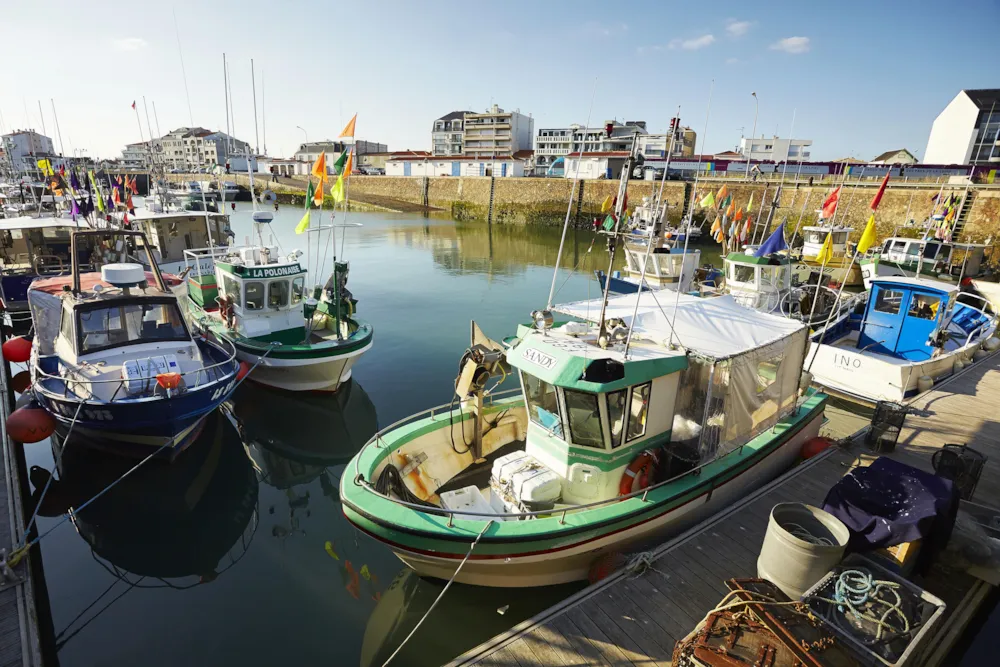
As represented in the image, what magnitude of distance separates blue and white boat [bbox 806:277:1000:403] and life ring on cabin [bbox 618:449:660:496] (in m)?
7.73

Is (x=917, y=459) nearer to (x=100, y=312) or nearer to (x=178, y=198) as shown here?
(x=100, y=312)

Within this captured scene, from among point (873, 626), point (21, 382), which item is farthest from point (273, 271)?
point (873, 626)

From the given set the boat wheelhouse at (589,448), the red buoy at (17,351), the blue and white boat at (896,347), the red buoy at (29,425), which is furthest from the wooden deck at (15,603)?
the blue and white boat at (896,347)

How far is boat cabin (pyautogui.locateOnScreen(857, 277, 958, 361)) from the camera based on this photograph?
487 inches

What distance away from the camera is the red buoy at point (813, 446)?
29.8ft

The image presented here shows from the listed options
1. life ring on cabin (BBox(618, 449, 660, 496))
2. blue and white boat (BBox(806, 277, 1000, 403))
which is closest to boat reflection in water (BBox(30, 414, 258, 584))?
life ring on cabin (BBox(618, 449, 660, 496))

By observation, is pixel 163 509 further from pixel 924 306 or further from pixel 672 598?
pixel 924 306

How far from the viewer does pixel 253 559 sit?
25.5ft

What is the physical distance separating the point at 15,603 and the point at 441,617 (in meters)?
4.87

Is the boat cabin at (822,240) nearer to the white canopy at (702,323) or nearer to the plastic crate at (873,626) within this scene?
the white canopy at (702,323)

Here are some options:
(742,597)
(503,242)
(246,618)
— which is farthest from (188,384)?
(503,242)

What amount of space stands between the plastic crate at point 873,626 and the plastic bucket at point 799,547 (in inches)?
6.2

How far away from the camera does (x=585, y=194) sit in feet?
167

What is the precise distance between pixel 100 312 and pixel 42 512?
381 cm
